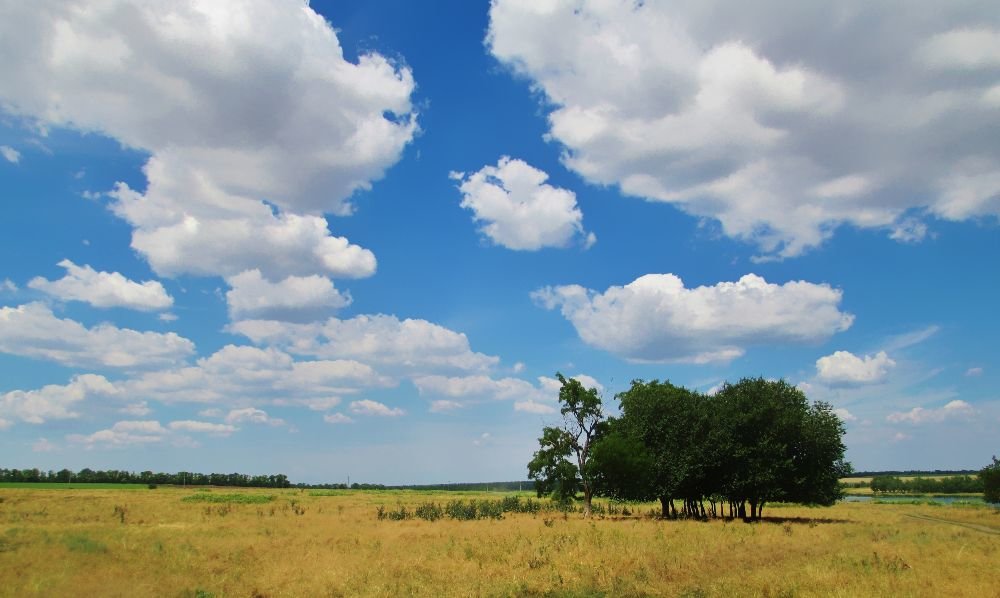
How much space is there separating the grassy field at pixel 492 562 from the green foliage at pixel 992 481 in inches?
2025

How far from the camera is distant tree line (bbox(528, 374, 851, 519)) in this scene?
53.4 m

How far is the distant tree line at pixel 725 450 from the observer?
53438mm

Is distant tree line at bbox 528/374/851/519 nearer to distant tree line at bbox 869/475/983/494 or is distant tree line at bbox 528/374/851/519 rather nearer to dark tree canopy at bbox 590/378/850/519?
dark tree canopy at bbox 590/378/850/519

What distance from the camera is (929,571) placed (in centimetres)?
2280

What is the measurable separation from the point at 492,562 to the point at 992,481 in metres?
83.7

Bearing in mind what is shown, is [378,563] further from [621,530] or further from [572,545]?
[621,530]

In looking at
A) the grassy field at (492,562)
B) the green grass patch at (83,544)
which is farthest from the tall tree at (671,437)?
the green grass patch at (83,544)

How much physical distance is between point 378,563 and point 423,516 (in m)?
29.8

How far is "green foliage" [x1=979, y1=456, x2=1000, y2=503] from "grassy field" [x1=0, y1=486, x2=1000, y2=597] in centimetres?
5145

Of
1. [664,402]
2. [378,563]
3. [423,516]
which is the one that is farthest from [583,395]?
[378,563]

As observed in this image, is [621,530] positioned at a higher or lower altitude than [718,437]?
lower

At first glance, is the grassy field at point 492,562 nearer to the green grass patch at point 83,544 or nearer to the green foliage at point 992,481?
the green grass patch at point 83,544

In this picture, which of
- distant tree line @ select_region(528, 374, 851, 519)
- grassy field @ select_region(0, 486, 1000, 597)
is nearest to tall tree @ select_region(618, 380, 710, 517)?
distant tree line @ select_region(528, 374, 851, 519)

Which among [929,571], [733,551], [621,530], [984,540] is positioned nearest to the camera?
[929,571]
